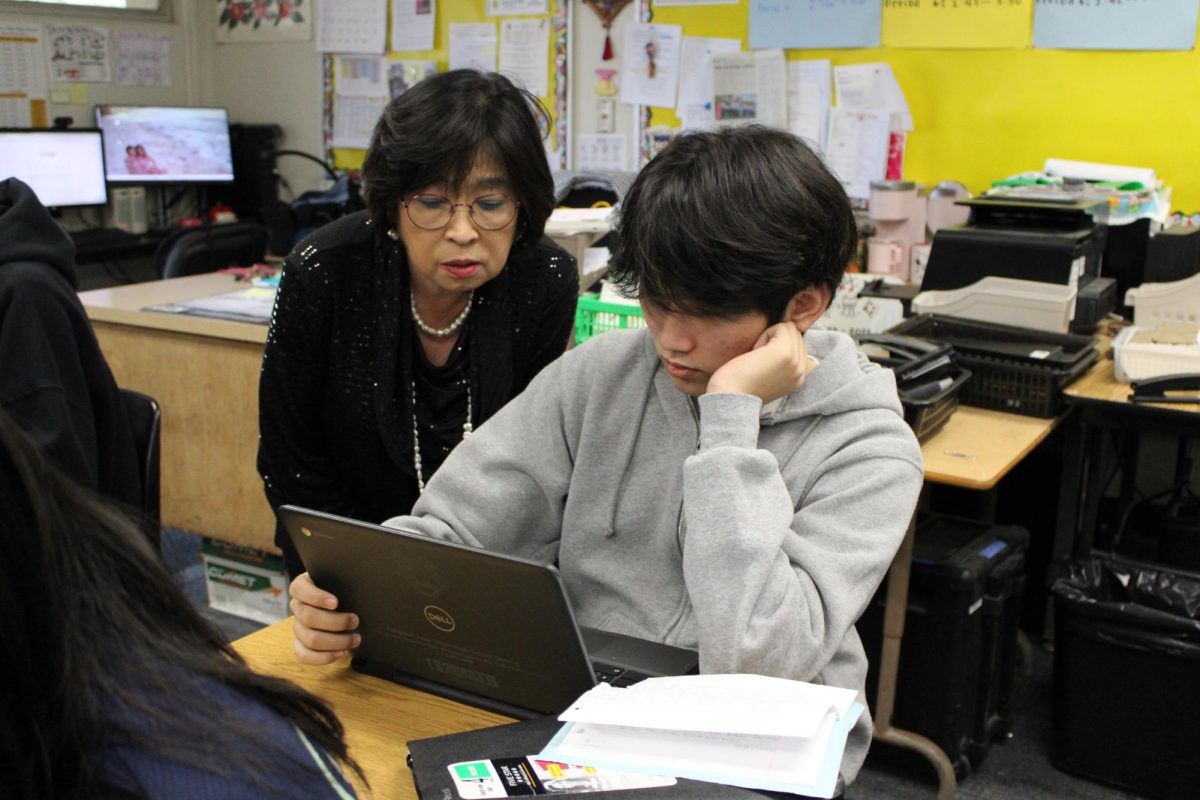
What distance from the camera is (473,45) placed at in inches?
185

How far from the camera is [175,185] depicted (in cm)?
519

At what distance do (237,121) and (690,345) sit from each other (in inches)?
186

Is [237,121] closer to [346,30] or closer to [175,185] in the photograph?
[175,185]

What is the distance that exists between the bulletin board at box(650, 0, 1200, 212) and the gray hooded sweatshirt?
2470 mm

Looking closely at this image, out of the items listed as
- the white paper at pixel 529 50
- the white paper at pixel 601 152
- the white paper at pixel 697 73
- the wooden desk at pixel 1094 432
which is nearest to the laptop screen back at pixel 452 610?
the wooden desk at pixel 1094 432

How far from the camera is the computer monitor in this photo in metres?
4.91

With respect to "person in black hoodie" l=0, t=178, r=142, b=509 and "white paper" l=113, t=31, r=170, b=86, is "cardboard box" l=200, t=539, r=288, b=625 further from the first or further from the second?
"white paper" l=113, t=31, r=170, b=86

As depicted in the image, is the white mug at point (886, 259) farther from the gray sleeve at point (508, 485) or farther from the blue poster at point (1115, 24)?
the gray sleeve at point (508, 485)

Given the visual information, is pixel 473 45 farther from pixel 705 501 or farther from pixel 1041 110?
pixel 705 501

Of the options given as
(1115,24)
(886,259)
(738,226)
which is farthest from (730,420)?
(1115,24)

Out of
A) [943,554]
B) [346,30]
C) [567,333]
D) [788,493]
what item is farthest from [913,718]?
[346,30]

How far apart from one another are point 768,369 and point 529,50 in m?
3.61

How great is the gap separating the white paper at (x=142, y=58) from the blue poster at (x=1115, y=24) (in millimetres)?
3755

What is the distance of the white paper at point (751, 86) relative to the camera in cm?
399
